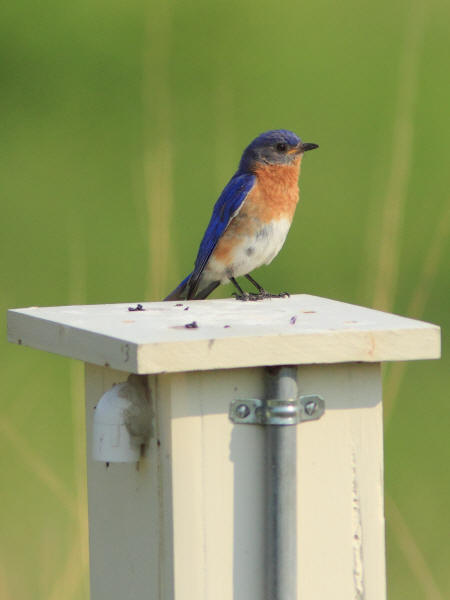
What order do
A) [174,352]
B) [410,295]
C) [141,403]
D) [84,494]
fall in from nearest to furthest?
[174,352] < [141,403] < [84,494] < [410,295]

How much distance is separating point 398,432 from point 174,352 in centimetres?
160

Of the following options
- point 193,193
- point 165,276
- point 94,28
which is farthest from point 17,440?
point 94,28

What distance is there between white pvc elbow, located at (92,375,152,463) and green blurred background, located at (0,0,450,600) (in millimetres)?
1244

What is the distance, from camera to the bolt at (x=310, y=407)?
204cm

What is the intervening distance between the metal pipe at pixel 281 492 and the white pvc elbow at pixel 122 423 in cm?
22

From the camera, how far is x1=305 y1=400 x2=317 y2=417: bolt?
2.04 meters

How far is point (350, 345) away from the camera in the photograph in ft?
6.55

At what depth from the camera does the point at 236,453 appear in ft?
6.54

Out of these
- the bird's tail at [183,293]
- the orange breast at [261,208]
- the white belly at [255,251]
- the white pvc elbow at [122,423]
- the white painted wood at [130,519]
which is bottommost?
the white painted wood at [130,519]

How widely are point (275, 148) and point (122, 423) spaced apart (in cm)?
213

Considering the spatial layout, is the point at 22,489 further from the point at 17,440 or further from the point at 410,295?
the point at 410,295

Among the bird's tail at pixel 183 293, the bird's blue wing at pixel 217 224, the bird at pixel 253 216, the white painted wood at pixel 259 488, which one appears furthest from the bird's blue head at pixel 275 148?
the white painted wood at pixel 259 488

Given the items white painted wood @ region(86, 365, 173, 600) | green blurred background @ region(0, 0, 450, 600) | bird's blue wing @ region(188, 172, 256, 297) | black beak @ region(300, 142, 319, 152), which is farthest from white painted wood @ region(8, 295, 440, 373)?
black beak @ region(300, 142, 319, 152)

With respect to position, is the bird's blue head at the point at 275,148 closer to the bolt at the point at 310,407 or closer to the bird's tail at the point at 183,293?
the bird's tail at the point at 183,293
